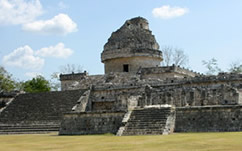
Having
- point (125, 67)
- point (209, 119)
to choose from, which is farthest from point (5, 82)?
point (209, 119)

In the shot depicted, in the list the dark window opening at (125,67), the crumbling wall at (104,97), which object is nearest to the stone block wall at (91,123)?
the crumbling wall at (104,97)

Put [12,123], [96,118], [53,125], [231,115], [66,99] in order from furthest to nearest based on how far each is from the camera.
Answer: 1. [66,99]
2. [12,123]
3. [53,125]
4. [96,118]
5. [231,115]

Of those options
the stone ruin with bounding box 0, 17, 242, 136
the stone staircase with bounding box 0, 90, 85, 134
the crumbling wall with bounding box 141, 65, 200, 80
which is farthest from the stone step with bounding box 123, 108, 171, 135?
the crumbling wall with bounding box 141, 65, 200, 80

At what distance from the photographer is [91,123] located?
1972 centimetres

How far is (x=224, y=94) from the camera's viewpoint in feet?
66.8

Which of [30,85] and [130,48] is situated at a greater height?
[130,48]

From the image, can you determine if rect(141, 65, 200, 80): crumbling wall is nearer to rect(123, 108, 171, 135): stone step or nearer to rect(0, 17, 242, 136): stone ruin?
rect(0, 17, 242, 136): stone ruin

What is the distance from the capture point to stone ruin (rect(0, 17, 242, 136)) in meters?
17.4

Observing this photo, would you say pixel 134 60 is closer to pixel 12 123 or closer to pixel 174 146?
pixel 12 123

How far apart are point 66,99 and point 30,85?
1798 cm

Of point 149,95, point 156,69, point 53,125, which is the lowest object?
point 53,125

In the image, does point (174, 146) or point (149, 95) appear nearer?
point (174, 146)

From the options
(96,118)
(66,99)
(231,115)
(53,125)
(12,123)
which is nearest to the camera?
(231,115)

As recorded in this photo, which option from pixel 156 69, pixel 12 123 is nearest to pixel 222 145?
pixel 12 123
